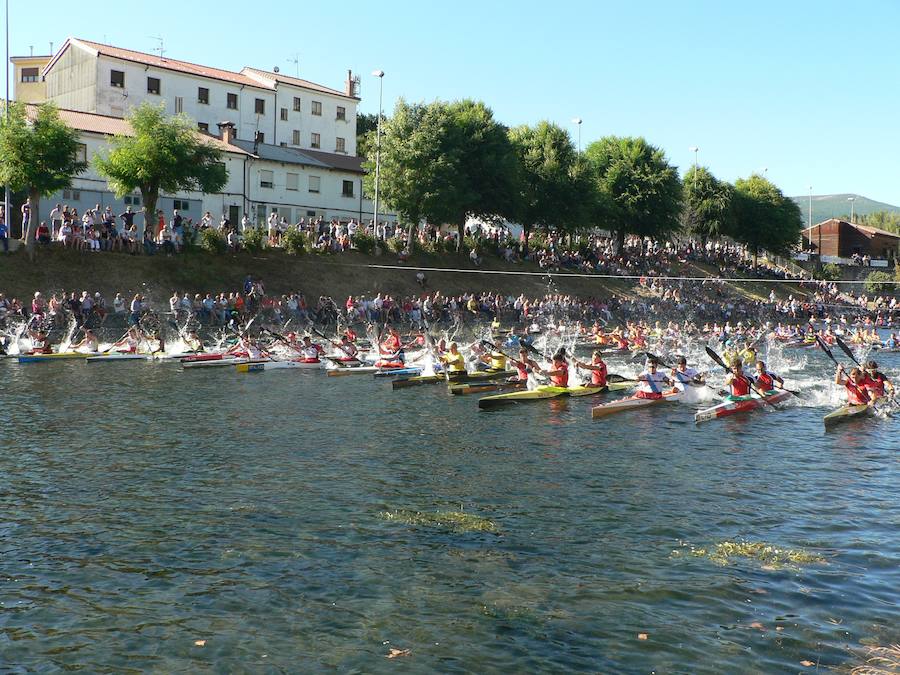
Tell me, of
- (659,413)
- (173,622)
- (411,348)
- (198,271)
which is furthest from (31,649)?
(198,271)

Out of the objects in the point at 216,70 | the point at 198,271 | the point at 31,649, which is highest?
the point at 216,70

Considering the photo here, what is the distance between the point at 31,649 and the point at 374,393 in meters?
19.5

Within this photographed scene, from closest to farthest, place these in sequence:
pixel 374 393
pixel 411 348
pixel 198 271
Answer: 1. pixel 374 393
2. pixel 411 348
3. pixel 198 271

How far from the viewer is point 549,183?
2717 inches

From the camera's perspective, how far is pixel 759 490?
55.3 ft

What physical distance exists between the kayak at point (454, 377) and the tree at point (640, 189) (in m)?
49.1

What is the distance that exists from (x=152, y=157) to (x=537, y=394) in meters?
28.2

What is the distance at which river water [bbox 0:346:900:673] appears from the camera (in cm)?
1009

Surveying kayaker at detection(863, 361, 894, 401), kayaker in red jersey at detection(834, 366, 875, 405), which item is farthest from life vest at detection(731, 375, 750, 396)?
kayaker at detection(863, 361, 894, 401)

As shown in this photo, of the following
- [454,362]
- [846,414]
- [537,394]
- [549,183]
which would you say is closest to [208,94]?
[549,183]

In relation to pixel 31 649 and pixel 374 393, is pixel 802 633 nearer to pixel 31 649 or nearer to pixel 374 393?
pixel 31 649

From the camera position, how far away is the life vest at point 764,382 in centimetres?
2747

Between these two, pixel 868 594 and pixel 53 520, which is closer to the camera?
pixel 868 594

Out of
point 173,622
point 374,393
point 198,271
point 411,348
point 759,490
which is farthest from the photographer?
point 198,271
